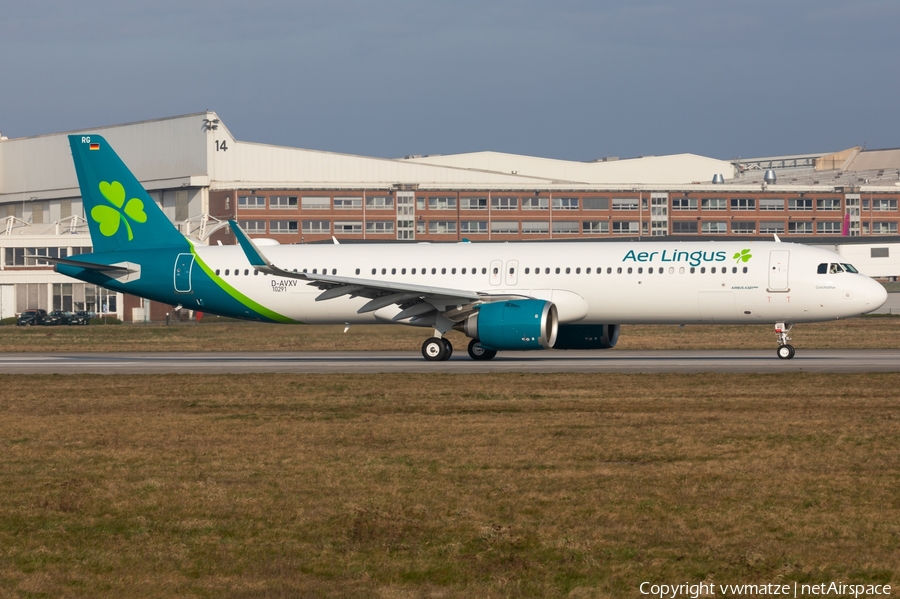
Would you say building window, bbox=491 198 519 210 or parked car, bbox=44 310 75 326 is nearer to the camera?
parked car, bbox=44 310 75 326

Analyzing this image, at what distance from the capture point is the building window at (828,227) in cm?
12950

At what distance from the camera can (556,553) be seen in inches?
380

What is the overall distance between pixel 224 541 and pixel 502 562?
2.68 metres

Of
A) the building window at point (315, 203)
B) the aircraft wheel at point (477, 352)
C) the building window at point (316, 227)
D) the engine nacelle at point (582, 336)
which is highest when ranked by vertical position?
the building window at point (315, 203)

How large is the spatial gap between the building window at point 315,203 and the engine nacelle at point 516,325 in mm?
83903

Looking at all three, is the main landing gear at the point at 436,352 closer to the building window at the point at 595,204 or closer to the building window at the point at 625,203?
the building window at the point at 595,204

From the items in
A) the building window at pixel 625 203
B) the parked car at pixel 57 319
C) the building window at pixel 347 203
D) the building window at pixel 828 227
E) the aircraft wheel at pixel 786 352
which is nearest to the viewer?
the aircraft wheel at pixel 786 352

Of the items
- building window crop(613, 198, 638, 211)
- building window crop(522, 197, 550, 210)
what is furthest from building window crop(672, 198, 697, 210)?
building window crop(522, 197, 550, 210)

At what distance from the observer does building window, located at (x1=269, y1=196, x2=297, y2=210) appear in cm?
11306

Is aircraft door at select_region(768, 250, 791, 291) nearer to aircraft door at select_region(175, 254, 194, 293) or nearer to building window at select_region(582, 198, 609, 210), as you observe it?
aircraft door at select_region(175, 254, 194, 293)

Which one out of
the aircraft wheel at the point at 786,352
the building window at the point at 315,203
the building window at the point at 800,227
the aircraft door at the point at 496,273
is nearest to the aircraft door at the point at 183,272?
the aircraft door at the point at 496,273

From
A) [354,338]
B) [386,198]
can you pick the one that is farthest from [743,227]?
[354,338]

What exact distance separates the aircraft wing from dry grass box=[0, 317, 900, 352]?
201 inches

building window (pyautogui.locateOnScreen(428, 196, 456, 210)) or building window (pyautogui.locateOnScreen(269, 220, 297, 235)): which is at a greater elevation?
building window (pyautogui.locateOnScreen(428, 196, 456, 210))
